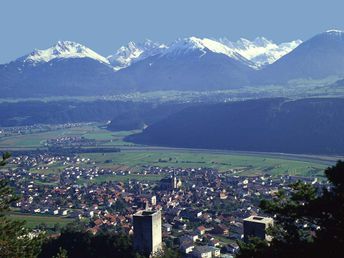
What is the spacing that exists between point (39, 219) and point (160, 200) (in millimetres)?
12215

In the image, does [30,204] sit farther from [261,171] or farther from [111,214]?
[261,171]

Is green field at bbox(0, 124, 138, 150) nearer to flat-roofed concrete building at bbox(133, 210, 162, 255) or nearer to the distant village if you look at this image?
the distant village

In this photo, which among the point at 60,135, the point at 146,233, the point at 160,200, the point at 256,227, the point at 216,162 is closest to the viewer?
the point at 256,227

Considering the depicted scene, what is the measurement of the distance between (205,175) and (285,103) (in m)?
59.7

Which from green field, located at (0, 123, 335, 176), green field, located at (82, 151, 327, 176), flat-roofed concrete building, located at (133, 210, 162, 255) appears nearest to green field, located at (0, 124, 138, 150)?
green field, located at (0, 123, 335, 176)

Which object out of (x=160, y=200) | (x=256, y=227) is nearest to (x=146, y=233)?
(x=256, y=227)

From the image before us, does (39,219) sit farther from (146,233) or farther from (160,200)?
(146,233)

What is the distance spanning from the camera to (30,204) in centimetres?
5906

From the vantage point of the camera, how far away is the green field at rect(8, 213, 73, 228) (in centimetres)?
→ 4956

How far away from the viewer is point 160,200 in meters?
59.2

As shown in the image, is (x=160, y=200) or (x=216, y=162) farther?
(x=216, y=162)

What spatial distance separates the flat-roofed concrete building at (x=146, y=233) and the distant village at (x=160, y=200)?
0.05 metres

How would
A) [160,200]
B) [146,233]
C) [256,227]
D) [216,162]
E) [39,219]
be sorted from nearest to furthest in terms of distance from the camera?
[256,227] < [146,233] < [39,219] < [160,200] < [216,162]

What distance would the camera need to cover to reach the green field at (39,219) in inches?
1951
